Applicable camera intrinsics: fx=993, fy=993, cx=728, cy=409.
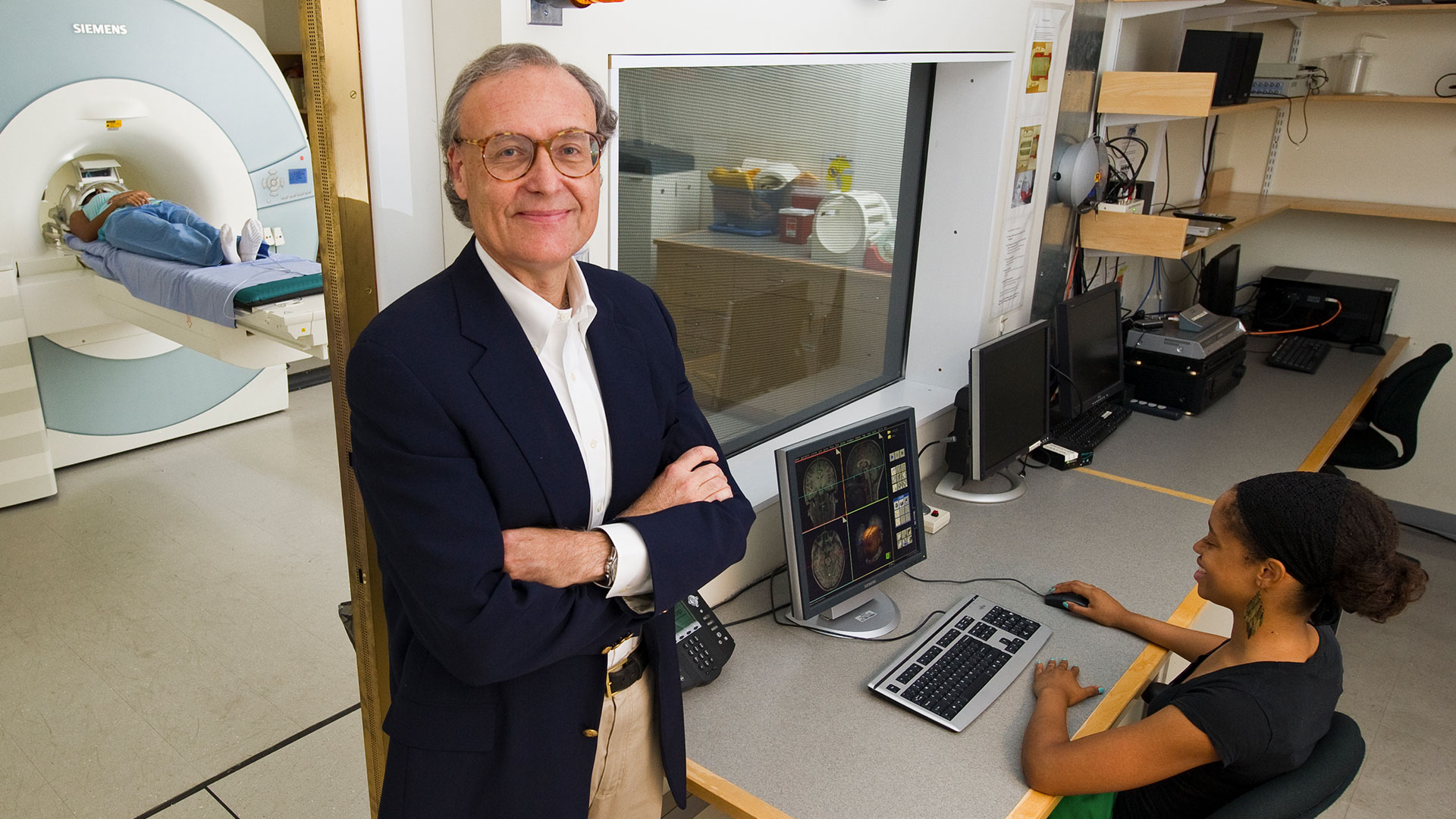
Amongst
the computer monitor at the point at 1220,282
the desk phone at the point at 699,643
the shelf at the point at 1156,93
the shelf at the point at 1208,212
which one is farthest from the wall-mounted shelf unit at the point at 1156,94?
the desk phone at the point at 699,643

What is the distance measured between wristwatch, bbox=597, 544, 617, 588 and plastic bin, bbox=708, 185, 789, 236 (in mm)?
1061

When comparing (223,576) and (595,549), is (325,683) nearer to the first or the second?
(223,576)

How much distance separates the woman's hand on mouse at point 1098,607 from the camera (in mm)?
1780

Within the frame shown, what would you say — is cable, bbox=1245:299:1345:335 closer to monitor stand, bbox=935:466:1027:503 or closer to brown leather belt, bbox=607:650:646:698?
monitor stand, bbox=935:466:1027:503

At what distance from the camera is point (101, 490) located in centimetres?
381

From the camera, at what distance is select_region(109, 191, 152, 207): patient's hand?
381cm

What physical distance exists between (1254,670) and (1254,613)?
86mm

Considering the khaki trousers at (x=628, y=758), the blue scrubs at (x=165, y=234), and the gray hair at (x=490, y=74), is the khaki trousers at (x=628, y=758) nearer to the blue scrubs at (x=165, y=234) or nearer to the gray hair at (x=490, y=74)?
the gray hair at (x=490, y=74)

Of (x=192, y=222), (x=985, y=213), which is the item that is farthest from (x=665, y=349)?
(x=192, y=222)

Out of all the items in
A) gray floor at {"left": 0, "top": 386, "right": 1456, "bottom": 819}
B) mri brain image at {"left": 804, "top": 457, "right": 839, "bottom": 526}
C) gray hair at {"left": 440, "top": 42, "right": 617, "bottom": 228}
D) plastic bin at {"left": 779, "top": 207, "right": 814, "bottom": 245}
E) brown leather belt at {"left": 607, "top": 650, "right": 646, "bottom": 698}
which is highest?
gray hair at {"left": 440, "top": 42, "right": 617, "bottom": 228}

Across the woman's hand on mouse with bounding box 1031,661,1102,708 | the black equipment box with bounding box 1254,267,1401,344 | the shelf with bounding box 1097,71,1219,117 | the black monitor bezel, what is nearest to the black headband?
the woman's hand on mouse with bounding box 1031,661,1102,708

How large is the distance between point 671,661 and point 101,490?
11.2ft

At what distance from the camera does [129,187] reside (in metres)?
4.25

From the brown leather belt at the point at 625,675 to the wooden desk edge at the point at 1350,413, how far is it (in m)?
1.61
